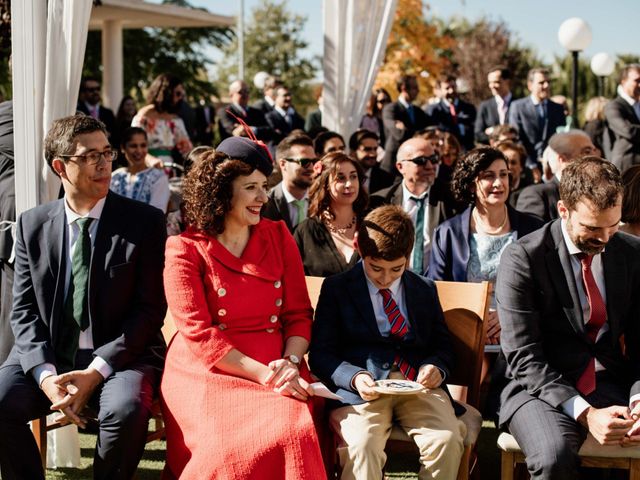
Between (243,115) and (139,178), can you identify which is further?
(243,115)

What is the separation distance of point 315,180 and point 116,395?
2109 millimetres

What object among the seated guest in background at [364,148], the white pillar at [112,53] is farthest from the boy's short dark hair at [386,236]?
the white pillar at [112,53]

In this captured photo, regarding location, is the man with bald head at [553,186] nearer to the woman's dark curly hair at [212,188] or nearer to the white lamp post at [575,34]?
the woman's dark curly hair at [212,188]

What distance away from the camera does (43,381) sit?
159 inches

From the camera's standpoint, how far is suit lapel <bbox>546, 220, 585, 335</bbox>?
12.9 ft

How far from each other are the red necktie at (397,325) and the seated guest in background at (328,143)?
11.1ft

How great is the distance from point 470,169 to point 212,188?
1952 mm

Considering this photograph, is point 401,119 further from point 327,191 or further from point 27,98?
point 27,98

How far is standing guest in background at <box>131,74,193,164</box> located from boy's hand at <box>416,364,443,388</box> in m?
5.26

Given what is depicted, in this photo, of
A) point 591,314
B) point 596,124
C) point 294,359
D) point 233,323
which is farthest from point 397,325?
point 596,124

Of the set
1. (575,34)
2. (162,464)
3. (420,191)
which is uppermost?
(575,34)

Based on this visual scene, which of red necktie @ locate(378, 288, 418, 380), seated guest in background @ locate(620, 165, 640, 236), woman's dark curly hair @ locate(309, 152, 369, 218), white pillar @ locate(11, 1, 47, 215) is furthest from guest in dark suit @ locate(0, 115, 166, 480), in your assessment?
seated guest in background @ locate(620, 165, 640, 236)

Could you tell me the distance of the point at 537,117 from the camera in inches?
422

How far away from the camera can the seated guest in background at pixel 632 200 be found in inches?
186
